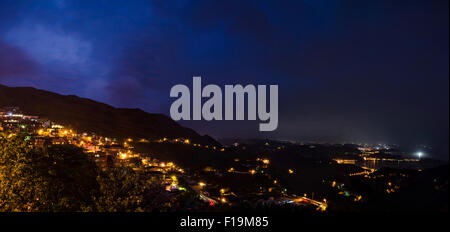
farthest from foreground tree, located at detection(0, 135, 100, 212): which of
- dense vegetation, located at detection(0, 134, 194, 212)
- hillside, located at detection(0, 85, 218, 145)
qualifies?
hillside, located at detection(0, 85, 218, 145)

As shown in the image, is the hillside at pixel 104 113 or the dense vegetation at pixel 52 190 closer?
the dense vegetation at pixel 52 190

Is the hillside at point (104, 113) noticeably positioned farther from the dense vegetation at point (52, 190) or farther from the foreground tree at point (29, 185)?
the dense vegetation at point (52, 190)

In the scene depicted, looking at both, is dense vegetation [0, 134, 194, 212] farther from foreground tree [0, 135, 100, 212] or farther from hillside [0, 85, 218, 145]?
hillside [0, 85, 218, 145]
